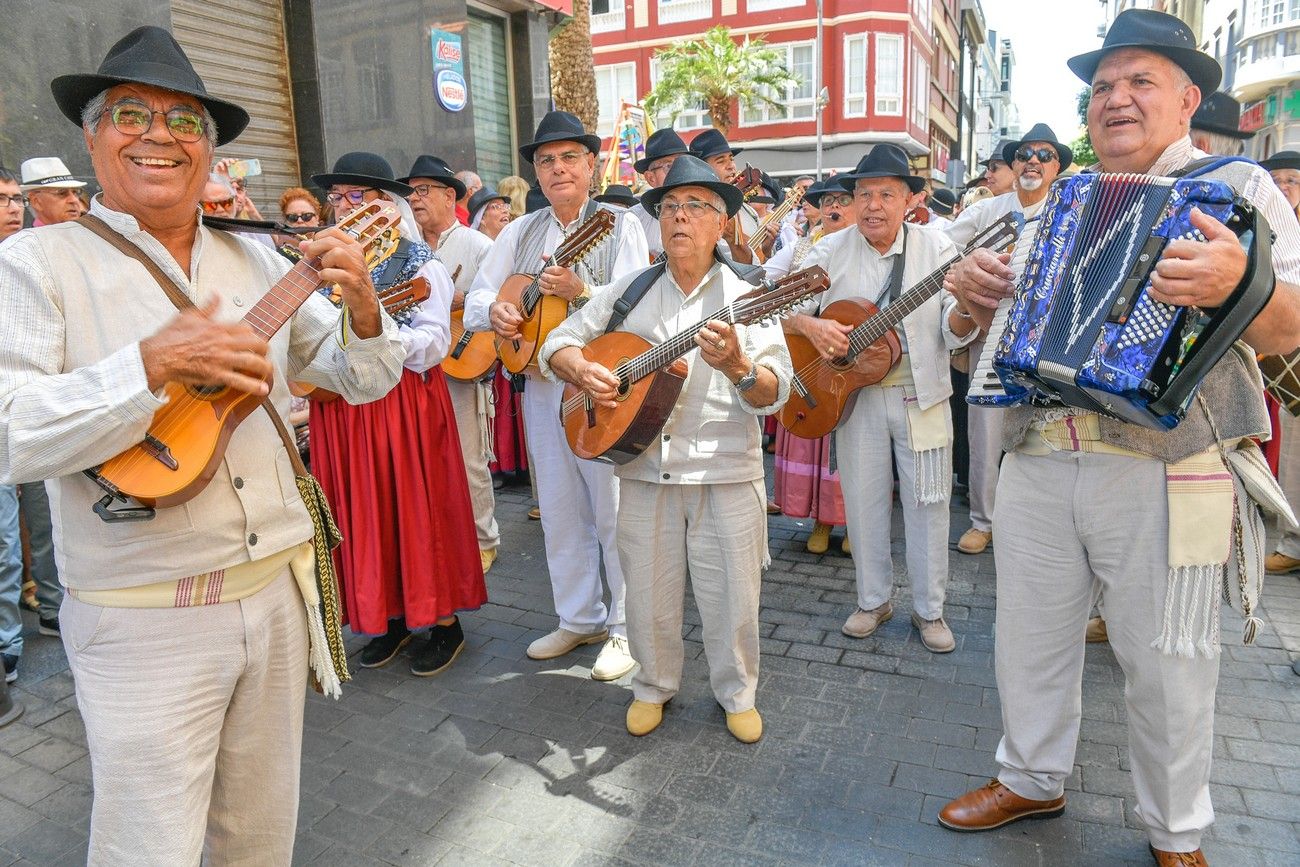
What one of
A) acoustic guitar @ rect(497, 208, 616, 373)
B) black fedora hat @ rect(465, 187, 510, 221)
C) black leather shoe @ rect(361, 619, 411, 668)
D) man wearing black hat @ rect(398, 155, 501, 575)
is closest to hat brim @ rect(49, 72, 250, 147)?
acoustic guitar @ rect(497, 208, 616, 373)

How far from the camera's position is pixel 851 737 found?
3.68 m

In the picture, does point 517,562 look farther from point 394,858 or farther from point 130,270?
point 130,270

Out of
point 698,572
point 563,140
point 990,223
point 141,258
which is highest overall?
point 563,140

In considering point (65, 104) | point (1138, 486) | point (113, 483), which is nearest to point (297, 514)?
point (113, 483)

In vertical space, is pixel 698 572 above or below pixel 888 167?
below

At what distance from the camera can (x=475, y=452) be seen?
5.85 meters

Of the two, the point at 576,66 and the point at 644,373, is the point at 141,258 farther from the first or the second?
the point at 576,66

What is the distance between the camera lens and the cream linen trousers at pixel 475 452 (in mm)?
5727

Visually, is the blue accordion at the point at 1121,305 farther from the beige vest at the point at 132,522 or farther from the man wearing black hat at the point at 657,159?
the man wearing black hat at the point at 657,159

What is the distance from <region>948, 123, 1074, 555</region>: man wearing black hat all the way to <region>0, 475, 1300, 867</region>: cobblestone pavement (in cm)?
143

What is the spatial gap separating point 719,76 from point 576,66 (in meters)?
Result: 20.1

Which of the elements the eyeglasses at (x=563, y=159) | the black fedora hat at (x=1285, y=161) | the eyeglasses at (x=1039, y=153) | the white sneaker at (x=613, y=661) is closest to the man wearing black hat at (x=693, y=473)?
the white sneaker at (x=613, y=661)

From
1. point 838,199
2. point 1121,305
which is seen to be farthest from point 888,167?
point 838,199

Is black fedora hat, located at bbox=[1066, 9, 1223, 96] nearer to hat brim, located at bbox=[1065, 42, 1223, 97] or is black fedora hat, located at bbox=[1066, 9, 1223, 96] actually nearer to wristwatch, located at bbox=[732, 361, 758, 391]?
hat brim, located at bbox=[1065, 42, 1223, 97]
